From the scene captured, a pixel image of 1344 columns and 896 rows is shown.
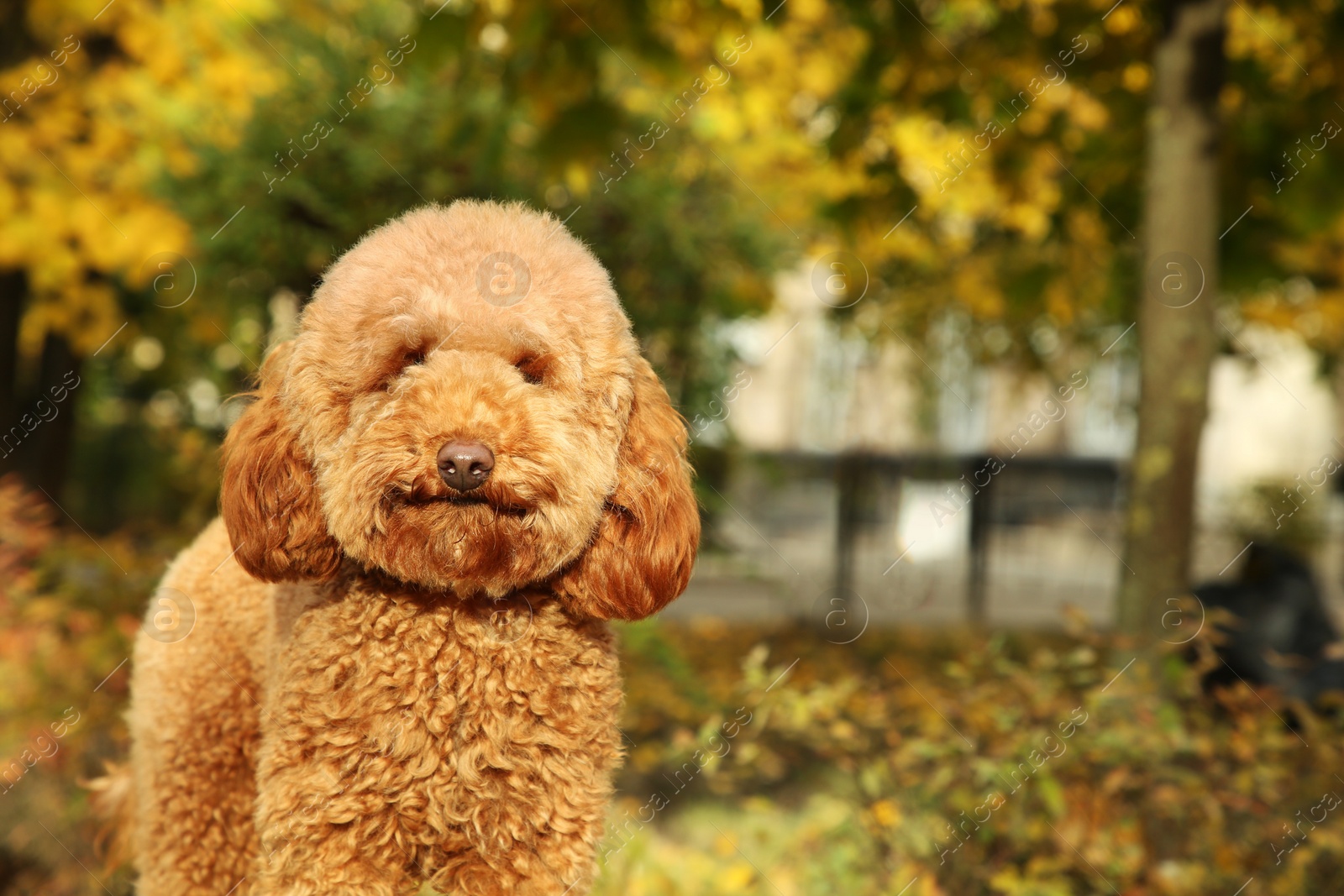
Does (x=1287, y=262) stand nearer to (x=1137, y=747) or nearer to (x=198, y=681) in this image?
(x=1137, y=747)

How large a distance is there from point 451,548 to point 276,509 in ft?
1.07

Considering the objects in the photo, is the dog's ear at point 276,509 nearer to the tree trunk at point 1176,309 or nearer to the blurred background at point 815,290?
the blurred background at point 815,290

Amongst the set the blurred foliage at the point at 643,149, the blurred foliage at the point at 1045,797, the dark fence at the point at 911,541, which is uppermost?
the blurred foliage at the point at 643,149

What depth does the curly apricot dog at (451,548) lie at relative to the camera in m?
1.56

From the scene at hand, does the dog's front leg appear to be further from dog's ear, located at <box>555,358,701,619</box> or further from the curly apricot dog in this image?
dog's ear, located at <box>555,358,701,619</box>

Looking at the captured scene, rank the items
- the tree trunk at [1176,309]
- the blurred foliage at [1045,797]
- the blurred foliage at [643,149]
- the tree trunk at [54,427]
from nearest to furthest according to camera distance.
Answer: the blurred foliage at [1045,797]
the tree trunk at [1176,309]
the blurred foliage at [643,149]
the tree trunk at [54,427]

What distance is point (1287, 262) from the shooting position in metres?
6.54

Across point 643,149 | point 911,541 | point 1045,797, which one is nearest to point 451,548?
point 1045,797

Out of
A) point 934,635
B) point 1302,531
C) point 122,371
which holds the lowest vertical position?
point 1302,531

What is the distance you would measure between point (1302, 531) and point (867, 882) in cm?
826

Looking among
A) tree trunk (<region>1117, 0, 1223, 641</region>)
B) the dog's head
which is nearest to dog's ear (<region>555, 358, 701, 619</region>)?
the dog's head

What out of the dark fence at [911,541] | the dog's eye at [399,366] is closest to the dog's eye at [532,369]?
the dog's eye at [399,366]

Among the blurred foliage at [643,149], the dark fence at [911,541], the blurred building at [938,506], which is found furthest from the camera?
the dark fence at [911,541]

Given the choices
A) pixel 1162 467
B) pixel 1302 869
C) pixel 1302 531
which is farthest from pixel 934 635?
pixel 1302 869
